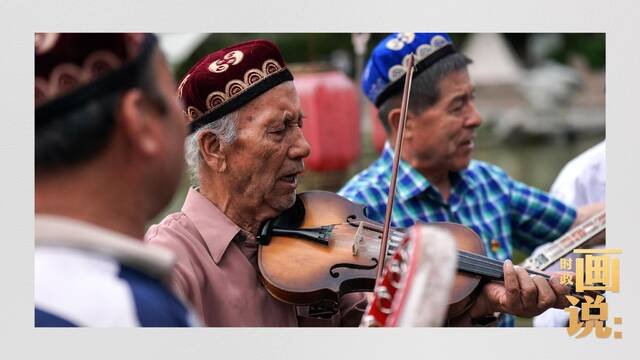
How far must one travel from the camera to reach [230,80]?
2.13 meters

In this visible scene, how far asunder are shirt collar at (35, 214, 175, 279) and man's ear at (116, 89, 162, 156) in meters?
0.13

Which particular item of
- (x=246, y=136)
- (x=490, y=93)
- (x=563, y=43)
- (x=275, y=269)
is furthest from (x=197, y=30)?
(x=563, y=43)

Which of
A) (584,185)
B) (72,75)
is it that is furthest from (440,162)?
(72,75)

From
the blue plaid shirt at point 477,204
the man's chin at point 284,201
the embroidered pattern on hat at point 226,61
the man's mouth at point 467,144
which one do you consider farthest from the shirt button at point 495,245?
the embroidered pattern on hat at point 226,61

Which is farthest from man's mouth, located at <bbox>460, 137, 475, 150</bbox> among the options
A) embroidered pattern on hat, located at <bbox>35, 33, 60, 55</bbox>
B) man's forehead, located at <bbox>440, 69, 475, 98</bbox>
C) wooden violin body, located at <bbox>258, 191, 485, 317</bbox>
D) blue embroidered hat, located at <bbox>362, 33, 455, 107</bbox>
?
embroidered pattern on hat, located at <bbox>35, 33, 60, 55</bbox>

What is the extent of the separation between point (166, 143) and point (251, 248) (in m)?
0.95

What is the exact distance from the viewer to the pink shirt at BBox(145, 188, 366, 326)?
203cm

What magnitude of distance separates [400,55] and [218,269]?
1095 millimetres

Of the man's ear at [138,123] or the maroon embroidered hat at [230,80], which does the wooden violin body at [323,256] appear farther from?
the man's ear at [138,123]

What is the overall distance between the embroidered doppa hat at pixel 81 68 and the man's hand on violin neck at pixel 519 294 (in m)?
1.23

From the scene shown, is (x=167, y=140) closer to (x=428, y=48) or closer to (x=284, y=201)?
(x=284, y=201)

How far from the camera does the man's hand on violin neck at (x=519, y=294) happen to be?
2.18 metres

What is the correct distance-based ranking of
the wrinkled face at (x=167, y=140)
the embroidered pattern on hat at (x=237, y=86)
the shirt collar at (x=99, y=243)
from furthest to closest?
the embroidered pattern on hat at (x=237, y=86) → the wrinkled face at (x=167, y=140) → the shirt collar at (x=99, y=243)

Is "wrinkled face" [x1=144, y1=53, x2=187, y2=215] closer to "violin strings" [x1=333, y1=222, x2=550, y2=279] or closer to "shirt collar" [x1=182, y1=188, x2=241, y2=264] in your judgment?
"shirt collar" [x1=182, y1=188, x2=241, y2=264]
